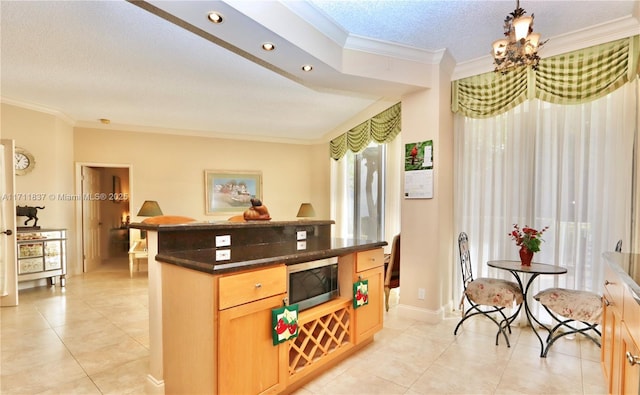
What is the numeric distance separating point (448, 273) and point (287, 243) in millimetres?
1995

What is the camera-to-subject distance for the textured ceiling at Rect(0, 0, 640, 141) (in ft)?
7.86

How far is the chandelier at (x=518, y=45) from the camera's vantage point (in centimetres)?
193

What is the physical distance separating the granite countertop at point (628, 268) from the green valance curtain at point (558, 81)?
145 cm

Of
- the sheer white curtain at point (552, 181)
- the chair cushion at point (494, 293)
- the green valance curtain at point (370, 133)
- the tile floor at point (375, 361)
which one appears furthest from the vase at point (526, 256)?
the green valance curtain at point (370, 133)

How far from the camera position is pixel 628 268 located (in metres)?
1.70

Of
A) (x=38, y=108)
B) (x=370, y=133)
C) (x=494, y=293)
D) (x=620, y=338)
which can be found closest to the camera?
(x=620, y=338)

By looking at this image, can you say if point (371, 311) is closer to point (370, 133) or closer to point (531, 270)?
point (531, 270)

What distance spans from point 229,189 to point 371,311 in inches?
185

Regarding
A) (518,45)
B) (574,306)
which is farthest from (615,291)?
(518,45)

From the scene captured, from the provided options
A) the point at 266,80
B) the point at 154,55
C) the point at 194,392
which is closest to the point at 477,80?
the point at 266,80

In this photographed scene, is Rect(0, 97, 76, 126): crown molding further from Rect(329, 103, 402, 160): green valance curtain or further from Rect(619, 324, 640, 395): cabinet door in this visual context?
Rect(619, 324, 640, 395): cabinet door

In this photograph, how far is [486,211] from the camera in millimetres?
3357

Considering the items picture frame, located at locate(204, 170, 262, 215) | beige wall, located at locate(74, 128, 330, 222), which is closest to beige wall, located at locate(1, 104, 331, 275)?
beige wall, located at locate(74, 128, 330, 222)

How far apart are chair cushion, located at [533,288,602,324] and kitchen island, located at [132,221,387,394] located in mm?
1481
